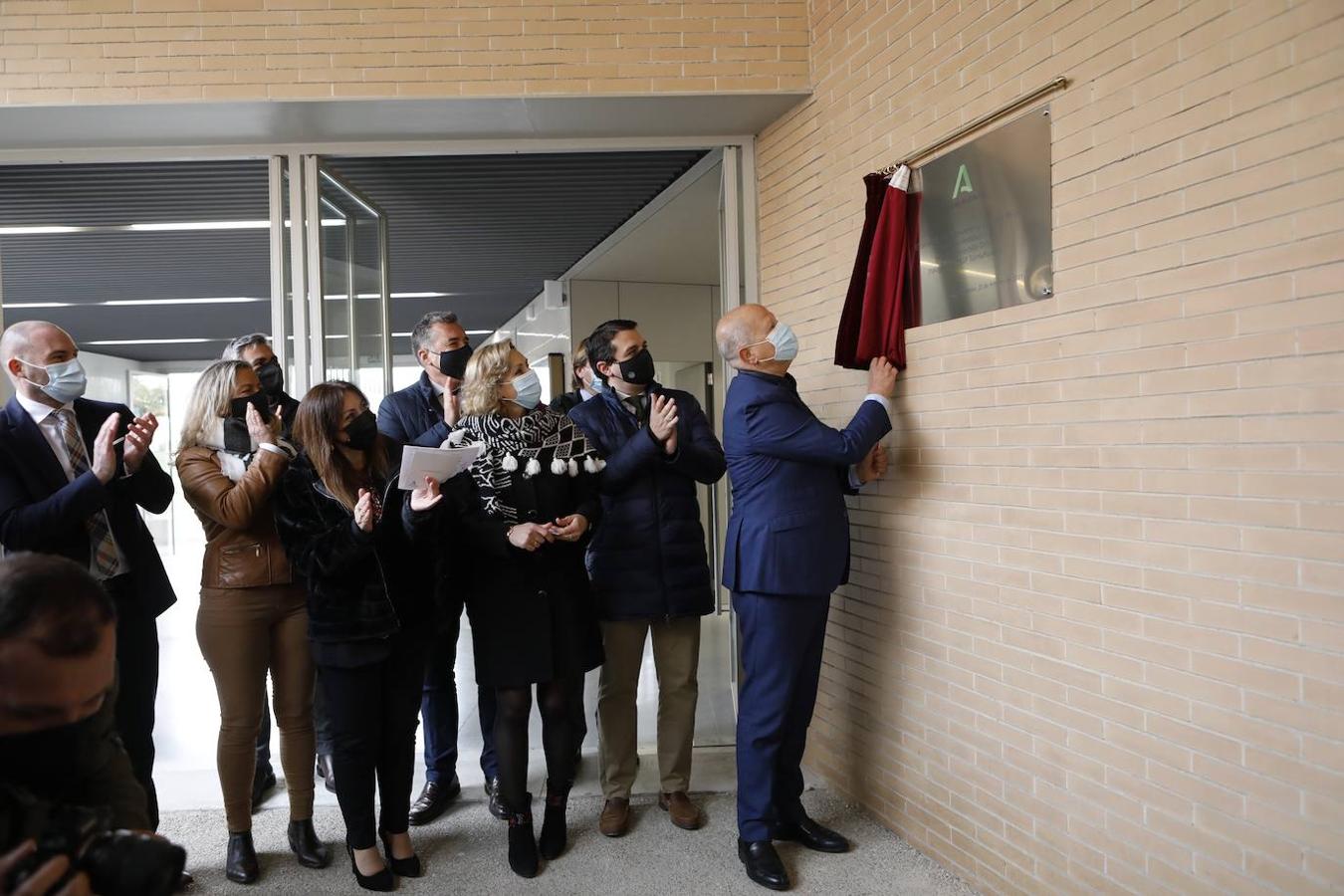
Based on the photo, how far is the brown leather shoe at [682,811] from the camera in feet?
11.6

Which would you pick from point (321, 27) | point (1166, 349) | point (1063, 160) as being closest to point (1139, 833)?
point (1166, 349)

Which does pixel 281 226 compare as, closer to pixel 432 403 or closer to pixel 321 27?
pixel 321 27

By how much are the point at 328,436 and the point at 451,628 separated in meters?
1.06

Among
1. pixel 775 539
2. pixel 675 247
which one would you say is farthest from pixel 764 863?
pixel 675 247

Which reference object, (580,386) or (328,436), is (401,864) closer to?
(328,436)

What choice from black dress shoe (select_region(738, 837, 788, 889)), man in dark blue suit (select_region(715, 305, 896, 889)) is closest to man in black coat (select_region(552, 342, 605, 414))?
man in dark blue suit (select_region(715, 305, 896, 889))

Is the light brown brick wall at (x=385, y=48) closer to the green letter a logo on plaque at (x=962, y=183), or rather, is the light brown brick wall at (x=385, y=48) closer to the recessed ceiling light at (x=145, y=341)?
the green letter a logo on plaque at (x=962, y=183)

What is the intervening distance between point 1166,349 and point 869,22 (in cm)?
180

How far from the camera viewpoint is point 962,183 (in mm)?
3045

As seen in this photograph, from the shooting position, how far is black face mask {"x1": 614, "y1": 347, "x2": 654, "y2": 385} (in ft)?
11.3

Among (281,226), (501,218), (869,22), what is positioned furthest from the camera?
(501,218)

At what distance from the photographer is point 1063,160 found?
2.58 m

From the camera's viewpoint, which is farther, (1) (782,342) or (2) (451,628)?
(2) (451,628)

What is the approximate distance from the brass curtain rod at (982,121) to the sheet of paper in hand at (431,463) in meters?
1.69
